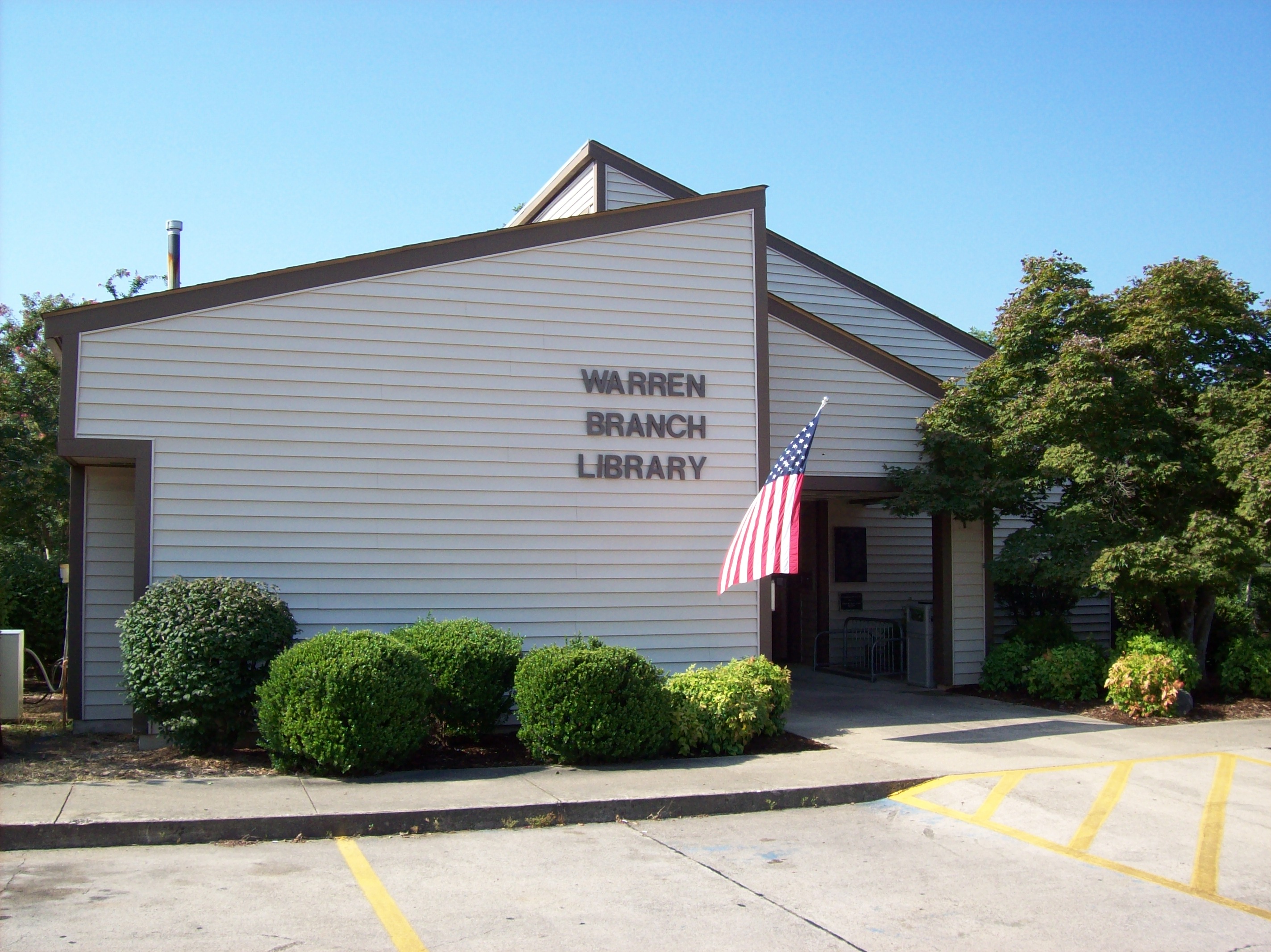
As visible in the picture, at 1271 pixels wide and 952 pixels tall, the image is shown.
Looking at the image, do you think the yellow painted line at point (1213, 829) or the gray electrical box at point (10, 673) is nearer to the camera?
the yellow painted line at point (1213, 829)

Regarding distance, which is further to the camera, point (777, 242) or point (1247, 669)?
point (777, 242)

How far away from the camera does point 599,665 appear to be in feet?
31.2

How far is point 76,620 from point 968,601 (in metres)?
11.3

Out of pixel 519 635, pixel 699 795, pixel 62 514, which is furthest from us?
pixel 62 514

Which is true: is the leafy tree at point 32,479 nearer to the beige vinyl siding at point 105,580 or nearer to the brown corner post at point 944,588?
the beige vinyl siding at point 105,580

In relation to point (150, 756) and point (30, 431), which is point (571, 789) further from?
point (30, 431)

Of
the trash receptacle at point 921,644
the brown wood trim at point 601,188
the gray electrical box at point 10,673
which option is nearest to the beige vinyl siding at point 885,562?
the trash receptacle at point 921,644

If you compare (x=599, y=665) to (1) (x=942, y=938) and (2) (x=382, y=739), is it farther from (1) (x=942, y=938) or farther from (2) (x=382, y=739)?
(1) (x=942, y=938)

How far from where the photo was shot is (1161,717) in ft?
40.9

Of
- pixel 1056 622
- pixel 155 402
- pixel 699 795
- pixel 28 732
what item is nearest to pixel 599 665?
pixel 699 795

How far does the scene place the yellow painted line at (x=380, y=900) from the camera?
215 inches

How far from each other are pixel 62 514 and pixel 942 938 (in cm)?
2157

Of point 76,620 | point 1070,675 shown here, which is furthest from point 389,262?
point 1070,675

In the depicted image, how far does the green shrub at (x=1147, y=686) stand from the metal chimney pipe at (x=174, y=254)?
45.6ft
